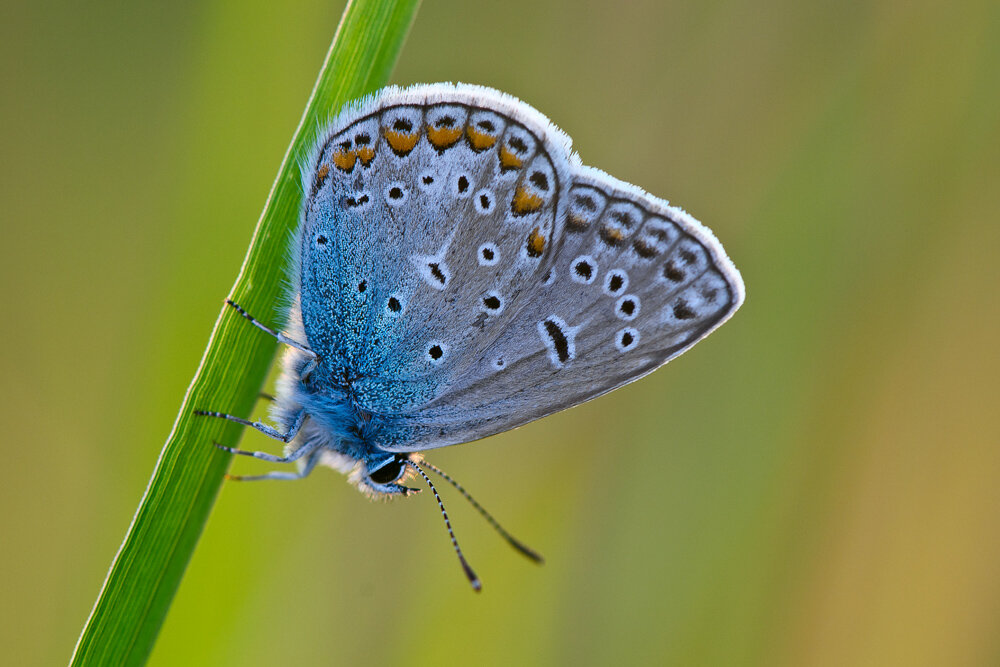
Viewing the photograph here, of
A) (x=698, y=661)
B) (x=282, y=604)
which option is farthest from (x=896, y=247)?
(x=282, y=604)

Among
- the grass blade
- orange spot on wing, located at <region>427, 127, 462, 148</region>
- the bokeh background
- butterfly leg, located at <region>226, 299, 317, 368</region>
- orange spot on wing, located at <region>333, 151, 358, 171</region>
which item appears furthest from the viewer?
the bokeh background

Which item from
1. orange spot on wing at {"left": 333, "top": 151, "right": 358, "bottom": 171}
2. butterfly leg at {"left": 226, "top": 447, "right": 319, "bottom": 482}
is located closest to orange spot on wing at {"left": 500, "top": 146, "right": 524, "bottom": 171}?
orange spot on wing at {"left": 333, "top": 151, "right": 358, "bottom": 171}

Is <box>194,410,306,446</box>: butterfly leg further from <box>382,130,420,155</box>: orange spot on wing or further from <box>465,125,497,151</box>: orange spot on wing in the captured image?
<box>465,125,497,151</box>: orange spot on wing

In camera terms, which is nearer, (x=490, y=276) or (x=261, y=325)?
(x=261, y=325)

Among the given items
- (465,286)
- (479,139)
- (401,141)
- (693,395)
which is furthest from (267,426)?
(693,395)

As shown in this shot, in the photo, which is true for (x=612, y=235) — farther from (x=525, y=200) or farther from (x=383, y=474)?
(x=383, y=474)

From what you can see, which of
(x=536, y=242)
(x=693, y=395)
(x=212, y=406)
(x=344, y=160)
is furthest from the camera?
(x=693, y=395)

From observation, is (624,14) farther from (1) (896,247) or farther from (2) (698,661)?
(2) (698,661)
